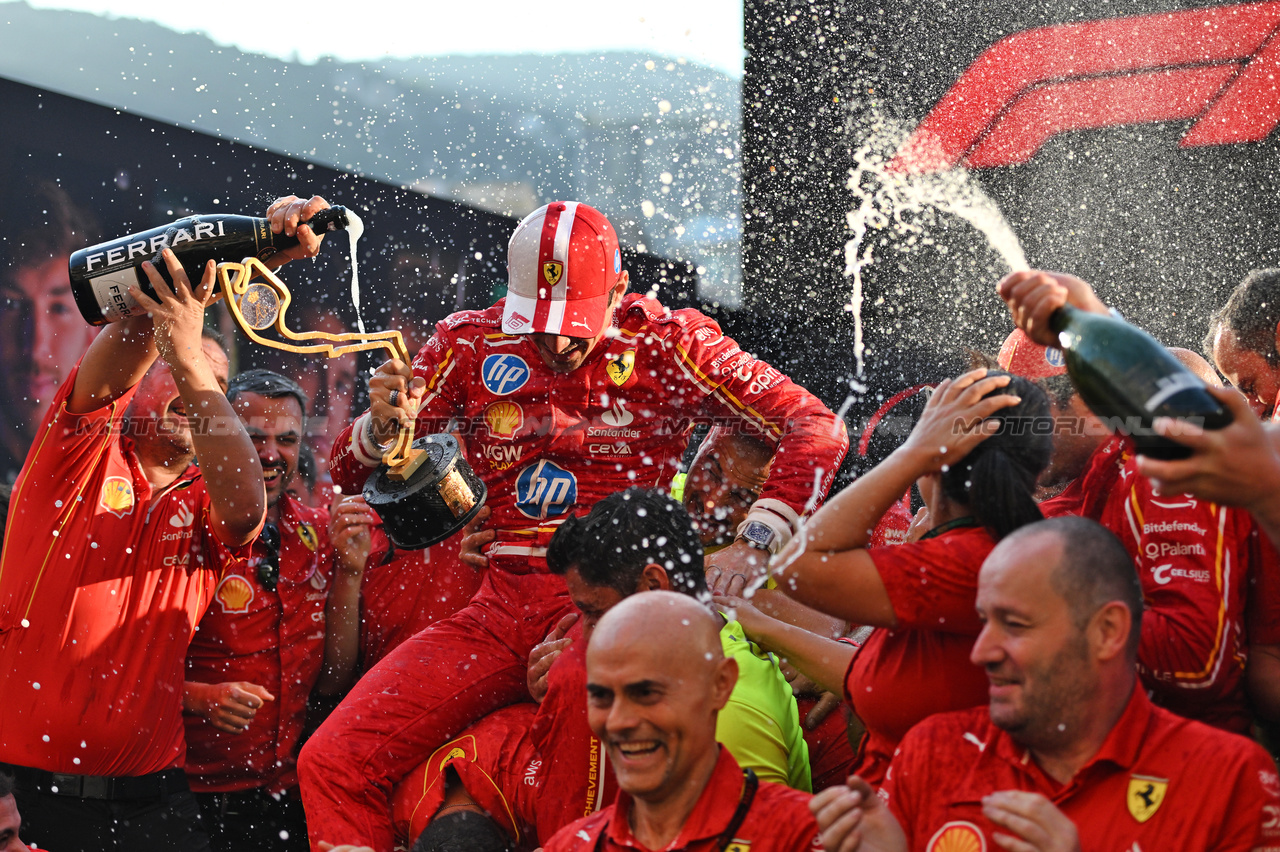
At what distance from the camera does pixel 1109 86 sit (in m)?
5.48

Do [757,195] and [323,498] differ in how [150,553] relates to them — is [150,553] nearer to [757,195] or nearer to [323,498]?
[323,498]

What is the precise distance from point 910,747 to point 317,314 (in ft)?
15.0

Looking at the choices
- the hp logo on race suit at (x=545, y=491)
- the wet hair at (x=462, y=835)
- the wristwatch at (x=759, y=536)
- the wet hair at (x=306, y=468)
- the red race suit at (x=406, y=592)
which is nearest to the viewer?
the wet hair at (x=462, y=835)

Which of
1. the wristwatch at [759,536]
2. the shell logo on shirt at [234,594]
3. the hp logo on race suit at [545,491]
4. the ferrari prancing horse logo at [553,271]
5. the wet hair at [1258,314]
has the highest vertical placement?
the ferrari prancing horse logo at [553,271]

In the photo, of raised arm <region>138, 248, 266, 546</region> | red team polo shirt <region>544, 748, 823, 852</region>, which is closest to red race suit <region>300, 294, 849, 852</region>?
raised arm <region>138, 248, 266, 546</region>

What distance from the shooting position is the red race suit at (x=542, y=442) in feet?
10.3

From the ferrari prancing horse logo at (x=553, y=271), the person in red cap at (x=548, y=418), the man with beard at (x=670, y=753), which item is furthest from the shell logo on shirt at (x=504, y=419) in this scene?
the man with beard at (x=670, y=753)

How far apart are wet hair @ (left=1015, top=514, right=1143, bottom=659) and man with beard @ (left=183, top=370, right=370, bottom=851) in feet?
8.15

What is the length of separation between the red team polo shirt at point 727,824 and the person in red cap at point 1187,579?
692 millimetres

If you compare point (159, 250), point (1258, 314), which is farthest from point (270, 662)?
point (1258, 314)

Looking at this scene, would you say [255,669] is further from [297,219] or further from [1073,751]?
[1073,751]

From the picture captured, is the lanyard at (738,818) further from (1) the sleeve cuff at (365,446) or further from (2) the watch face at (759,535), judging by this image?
(1) the sleeve cuff at (365,446)

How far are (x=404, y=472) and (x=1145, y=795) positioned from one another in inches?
82.2

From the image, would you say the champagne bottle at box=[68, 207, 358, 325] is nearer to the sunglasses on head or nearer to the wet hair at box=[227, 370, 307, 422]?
the wet hair at box=[227, 370, 307, 422]
